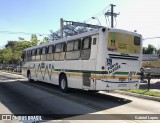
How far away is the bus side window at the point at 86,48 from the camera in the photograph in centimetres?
1473

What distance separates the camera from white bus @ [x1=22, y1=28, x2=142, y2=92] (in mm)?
13828

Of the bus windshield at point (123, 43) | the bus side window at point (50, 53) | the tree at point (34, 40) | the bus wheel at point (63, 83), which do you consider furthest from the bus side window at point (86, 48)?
the tree at point (34, 40)

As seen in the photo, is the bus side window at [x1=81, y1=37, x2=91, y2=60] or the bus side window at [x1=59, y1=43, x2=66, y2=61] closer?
the bus side window at [x1=81, y1=37, x2=91, y2=60]

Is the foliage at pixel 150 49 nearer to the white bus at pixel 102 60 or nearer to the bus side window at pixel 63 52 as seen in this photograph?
the bus side window at pixel 63 52

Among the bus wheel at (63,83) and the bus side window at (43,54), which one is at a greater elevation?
the bus side window at (43,54)

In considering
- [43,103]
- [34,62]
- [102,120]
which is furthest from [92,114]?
[34,62]

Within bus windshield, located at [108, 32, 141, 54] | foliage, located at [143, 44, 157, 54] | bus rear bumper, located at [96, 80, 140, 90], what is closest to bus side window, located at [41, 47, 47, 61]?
bus windshield, located at [108, 32, 141, 54]

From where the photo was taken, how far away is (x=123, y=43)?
14.5 meters

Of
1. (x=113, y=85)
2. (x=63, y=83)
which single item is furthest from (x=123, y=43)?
(x=63, y=83)

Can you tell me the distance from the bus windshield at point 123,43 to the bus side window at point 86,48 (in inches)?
46.7

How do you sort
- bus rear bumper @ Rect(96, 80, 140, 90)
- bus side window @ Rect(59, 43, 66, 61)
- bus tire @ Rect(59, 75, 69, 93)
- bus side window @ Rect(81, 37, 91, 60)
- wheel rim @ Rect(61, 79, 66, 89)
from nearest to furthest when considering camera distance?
bus rear bumper @ Rect(96, 80, 140, 90) < bus side window @ Rect(81, 37, 91, 60) < bus tire @ Rect(59, 75, 69, 93) < wheel rim @ Rect(61, 79, 66, 89) < bus side window @ Rect(59, 43, 66, 61)

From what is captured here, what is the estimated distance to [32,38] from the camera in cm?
5800

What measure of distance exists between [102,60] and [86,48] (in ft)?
4.96

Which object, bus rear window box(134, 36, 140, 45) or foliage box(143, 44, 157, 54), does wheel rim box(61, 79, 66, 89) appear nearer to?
bus rear window box(134, 36, 140, 45)
